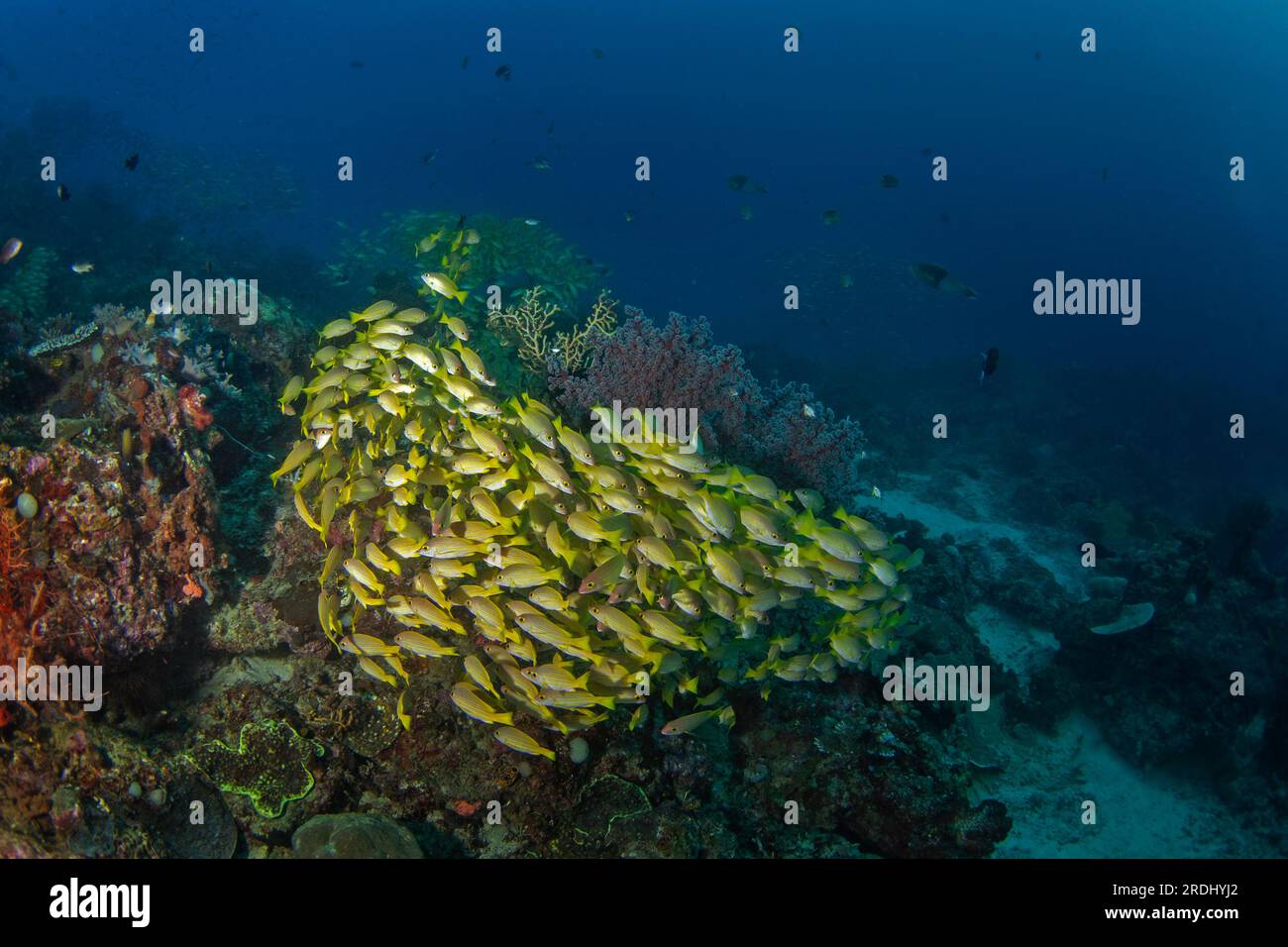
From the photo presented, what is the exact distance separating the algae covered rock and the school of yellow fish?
673 millimetres

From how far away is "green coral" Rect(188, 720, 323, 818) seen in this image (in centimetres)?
469

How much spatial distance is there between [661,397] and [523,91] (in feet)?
425

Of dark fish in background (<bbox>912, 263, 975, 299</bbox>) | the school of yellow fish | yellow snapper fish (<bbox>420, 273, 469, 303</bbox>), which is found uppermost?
dark fish in background (<bbox>912, 263, 975, 299</bbox>)

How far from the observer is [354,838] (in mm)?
4305

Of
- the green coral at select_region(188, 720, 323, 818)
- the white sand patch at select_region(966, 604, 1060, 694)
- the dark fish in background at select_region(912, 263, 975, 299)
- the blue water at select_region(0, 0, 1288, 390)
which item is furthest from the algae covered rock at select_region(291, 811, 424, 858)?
the blue water at select_region(0, 0, 1288, 390)

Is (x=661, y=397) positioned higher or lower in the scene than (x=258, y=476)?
higher

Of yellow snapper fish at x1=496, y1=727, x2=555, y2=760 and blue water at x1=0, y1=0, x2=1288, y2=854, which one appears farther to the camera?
blue water at x1=0, y1=0, x2=1288, y2=854

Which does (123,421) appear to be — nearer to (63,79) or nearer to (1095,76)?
(63,79)

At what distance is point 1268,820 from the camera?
851cm

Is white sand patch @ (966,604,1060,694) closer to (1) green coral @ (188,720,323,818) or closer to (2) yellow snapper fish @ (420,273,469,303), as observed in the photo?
(2) yellow snapper fish @ (420,273,469,303)

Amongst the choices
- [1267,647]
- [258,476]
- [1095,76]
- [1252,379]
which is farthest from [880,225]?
[258,476]

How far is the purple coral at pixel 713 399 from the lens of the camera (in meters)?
6.77

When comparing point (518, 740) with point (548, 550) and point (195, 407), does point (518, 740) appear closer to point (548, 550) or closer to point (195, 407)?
point (548, 550)

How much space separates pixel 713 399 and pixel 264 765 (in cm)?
504
